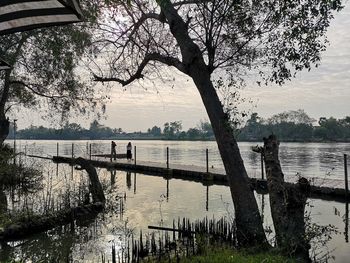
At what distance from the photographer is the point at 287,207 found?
8.28 metres

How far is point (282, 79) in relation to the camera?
9.54 meters

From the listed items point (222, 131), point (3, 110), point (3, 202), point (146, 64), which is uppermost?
point (146, 64)

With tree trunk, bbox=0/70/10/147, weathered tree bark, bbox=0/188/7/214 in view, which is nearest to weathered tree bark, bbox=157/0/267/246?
weathered tree bark, bbox=0/188/7/214

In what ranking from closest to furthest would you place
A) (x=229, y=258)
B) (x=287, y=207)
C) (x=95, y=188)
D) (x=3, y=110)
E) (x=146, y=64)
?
1. (x=229, y=258)
2. (x=287, y=207)
3. (x=146, y=64)
4. (x=95, y=188)
5. (x=3, y=110)

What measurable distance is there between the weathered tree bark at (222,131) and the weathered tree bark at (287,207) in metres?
0.72

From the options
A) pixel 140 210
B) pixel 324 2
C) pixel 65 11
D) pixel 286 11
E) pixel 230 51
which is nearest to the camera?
pixel 65 11

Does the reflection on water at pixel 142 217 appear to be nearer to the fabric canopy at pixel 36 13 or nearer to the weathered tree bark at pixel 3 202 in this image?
the weathered tree bark at pixel 3 202

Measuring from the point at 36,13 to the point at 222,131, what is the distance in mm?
6755

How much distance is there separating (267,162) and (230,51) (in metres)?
3.41

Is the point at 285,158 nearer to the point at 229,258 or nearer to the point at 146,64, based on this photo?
the point at 146,64

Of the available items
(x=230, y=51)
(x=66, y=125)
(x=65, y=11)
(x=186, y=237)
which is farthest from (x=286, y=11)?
(x=66, y=125)

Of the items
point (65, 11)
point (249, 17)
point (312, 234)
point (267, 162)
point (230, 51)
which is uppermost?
point (249, 17)

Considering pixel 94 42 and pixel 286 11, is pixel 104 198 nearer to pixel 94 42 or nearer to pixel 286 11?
pixel 94 42

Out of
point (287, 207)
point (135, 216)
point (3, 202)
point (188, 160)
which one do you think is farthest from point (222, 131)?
point (188, 160)
